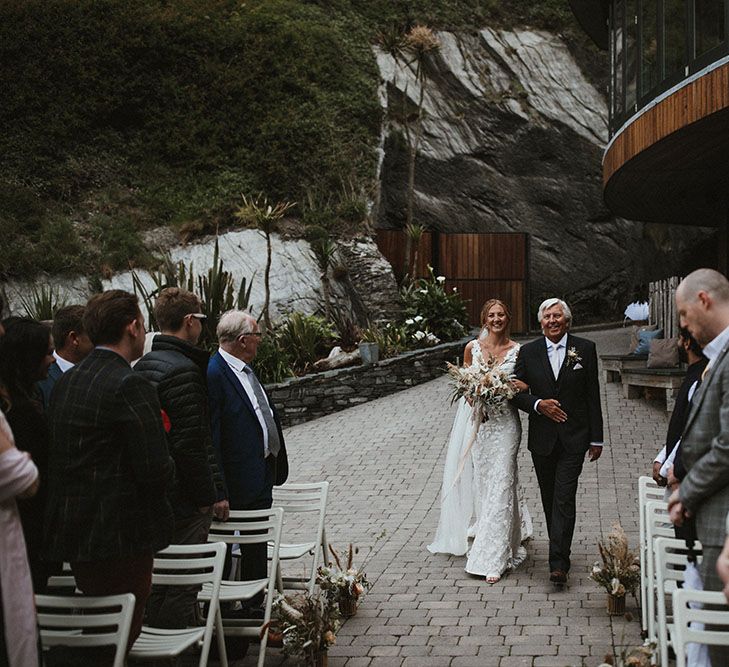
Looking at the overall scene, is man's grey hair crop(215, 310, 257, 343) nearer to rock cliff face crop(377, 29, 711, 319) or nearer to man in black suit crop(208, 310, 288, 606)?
man in black suit crop(208, 310, 288, 606)

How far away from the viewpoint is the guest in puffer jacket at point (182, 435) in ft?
16.6

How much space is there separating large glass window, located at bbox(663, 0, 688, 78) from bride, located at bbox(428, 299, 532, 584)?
7.04 metres

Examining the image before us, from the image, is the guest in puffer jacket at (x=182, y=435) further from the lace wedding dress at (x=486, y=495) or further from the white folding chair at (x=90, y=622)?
the lace wedding dress at (x=486, y=495)

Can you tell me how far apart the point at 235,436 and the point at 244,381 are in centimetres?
36

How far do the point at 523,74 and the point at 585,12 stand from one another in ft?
42.5

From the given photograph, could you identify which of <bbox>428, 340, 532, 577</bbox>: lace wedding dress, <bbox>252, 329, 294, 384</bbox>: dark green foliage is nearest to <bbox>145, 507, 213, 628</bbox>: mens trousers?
<bbox>428, 340, 532, 577</bbox>: lace wedding dress

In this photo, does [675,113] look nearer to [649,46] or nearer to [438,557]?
[649,46]

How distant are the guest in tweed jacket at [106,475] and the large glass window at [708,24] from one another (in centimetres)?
1019

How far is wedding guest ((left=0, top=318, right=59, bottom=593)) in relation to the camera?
14.3 ft

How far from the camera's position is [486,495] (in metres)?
7.77

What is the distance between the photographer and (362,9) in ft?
109

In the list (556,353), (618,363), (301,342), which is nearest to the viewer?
(556,353)

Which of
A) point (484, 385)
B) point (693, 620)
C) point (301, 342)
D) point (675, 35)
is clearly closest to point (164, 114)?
point (301, 342)

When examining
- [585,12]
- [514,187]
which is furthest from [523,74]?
[585,12]
